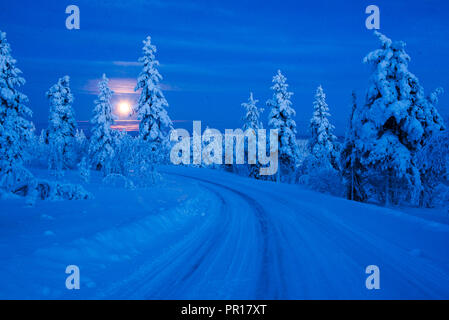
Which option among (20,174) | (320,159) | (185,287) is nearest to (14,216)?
(20,174)

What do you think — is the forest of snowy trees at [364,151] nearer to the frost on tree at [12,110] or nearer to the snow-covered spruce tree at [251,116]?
the frost on tree at [12,110]

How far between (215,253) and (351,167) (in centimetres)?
1439

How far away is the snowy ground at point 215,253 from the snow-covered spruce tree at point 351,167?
804 cm

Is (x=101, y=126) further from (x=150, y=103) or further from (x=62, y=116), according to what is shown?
(x=150, y=103)

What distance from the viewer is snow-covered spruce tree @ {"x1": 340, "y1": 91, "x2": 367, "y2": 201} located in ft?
57.5

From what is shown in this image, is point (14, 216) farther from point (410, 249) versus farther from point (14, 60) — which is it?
point (14, 60)

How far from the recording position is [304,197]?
1461 cm

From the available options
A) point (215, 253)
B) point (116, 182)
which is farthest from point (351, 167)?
point (116, 182)

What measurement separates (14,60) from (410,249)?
27.0 meters

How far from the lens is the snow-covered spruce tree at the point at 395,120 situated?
15594 millimetres

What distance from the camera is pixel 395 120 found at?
16.3 metres

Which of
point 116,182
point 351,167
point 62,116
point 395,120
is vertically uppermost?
point 62,116

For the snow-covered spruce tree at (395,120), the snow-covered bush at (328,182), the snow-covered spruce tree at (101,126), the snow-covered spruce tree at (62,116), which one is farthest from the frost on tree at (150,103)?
the snow-covered spruce tree at (395,120)

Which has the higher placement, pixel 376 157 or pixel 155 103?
pixel 155 103
